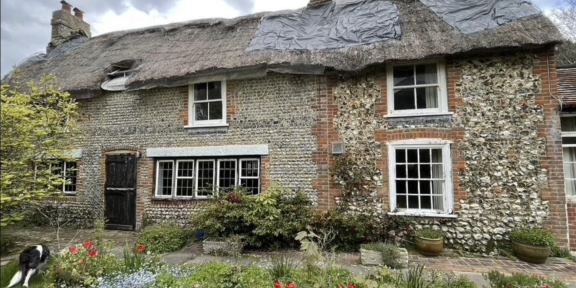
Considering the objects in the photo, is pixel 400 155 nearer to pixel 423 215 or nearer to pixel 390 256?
pixel 423 215

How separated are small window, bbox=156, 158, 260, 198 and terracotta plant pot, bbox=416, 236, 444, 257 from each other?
4.39m

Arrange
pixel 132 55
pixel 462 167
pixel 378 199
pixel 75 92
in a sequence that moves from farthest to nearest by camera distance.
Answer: pixel 132 55 → pixel 75 92 → pixel 378 199 → pixel 462 167

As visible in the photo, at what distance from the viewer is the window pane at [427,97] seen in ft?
25.2

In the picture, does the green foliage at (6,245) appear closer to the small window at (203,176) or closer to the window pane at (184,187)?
the small window at (203,176)

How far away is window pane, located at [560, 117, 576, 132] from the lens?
7.46 meters

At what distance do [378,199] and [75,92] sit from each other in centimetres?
1014

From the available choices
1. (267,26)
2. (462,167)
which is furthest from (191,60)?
(462,167)

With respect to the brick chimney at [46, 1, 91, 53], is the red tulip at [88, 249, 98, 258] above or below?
below

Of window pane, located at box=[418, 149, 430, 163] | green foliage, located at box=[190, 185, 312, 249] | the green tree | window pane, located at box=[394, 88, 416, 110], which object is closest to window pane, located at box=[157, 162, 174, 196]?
green foliage, located at box=[190, 185, 312, 249]

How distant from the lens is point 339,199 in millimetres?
7863

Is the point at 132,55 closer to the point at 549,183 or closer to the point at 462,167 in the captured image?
the point at 462,167

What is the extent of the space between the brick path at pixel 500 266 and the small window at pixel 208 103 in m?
6.55

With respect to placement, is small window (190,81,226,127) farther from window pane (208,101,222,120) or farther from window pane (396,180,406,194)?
window pane (396,180,406,194)

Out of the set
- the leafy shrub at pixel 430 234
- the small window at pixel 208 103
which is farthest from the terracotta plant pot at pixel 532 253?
the small window at pixel 208 103
